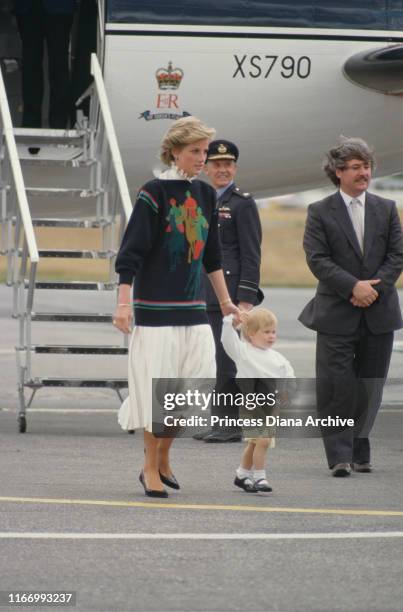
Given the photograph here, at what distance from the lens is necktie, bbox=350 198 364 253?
8375 mm

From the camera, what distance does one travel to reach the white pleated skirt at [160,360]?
7359 mm

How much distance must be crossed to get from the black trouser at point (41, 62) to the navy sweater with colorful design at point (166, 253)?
4.22 m

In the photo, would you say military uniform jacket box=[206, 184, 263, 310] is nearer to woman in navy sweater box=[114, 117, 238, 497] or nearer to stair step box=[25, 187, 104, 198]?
stair step box=[25, 187, 104, 198]

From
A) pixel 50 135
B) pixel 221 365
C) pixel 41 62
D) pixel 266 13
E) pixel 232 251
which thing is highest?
pixel 266 13

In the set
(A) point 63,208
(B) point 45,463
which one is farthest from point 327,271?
(A) point 63,208

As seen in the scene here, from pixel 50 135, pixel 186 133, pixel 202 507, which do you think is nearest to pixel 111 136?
pixel 50 135

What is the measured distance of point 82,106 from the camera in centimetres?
1207

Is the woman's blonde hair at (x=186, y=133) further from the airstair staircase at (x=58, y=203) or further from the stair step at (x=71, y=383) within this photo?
the stair step at (x=71, y=383)

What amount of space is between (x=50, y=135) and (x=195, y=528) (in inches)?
198

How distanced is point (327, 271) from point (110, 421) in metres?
2.76

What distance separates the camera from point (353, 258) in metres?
8.36

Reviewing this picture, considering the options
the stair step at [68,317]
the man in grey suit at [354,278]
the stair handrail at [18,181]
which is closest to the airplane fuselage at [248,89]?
the stair handrail at [18,181]

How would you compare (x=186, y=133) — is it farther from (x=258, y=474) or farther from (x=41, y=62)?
(x=41, y=62)

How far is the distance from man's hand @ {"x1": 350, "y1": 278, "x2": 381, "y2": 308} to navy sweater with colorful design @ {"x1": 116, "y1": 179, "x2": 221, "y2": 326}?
1.03 metres
